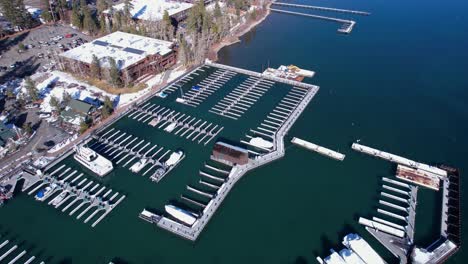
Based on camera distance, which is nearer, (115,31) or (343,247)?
(343,247)

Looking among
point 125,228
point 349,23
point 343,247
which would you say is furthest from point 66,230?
point 349,23

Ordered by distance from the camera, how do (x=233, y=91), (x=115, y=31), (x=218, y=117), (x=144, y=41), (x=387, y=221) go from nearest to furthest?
(x=387, y=221)
(x=218, y=117)
(x=233, y=91)
(x=144, y=41)
(x=115, y=31)

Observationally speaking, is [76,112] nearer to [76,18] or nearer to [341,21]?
[76,18]

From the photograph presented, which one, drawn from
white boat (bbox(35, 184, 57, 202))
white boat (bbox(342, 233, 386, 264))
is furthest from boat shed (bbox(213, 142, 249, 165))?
white boat (bbox(35, 184, 57, 202))

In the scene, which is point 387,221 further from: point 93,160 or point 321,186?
point 93,160

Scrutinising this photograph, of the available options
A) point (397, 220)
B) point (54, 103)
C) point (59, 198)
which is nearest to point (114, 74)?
point (54, 103)

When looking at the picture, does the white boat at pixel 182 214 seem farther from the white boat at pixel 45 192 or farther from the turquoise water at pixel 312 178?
the white boat at pixel 45 192

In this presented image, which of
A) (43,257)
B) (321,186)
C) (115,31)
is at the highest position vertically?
(115,31)

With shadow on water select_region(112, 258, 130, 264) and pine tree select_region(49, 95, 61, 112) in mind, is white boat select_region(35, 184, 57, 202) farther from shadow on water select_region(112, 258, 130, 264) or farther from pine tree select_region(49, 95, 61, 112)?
pine tree select_region(49, 95, 61, 112)
